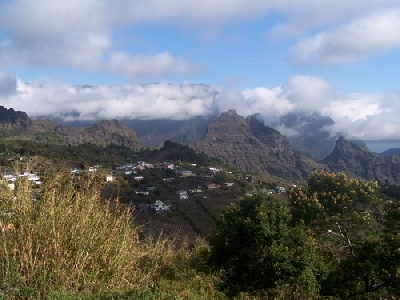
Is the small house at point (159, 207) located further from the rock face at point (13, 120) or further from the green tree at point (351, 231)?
the rock face at point (13, 120)

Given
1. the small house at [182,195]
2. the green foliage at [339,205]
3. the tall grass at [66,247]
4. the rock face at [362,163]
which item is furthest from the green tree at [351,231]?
the rock face at [362,163]

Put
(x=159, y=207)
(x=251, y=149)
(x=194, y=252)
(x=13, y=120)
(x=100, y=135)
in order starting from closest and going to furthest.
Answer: (x=194, y=252) → (x=159, y=207) → (x=13, y=120) → (x=100, y=135) → (x=251, y=149)

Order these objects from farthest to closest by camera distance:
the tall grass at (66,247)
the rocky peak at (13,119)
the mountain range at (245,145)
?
1. the mountain range at (245,145)
2. the rocky peak at (13,119)
3. the tall grass at (66,247)

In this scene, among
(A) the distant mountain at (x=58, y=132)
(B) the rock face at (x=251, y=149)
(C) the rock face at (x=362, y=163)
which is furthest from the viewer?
A: (B) the rock face at (x=251, y=149)

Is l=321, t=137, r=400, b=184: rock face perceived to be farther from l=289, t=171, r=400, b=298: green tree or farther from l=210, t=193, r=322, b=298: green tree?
l=210, t=193, r=322, b=298: green tree

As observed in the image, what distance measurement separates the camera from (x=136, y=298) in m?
3.86

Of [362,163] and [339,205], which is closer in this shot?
[339,205]

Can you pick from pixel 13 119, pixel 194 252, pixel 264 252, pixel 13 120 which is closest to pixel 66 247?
pixel 264 252

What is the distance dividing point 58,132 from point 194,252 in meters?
107

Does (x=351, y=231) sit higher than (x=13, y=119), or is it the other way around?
(x=13, y=119)

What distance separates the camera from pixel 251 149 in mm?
129250

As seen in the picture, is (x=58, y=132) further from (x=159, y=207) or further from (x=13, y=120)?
(x=159, y=207)

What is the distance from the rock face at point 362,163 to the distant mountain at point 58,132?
64285 millimetres

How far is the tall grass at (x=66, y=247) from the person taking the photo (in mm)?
4059
